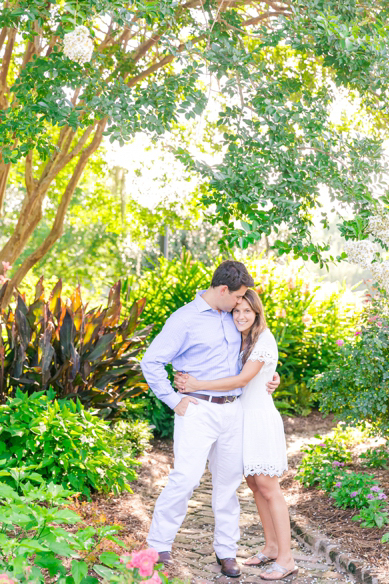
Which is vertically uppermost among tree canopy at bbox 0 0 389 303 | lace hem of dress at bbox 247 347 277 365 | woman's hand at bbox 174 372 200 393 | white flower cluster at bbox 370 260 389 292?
tree canopy at bbox 0 0 389 303

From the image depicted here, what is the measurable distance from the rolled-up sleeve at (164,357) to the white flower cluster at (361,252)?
3.58ft

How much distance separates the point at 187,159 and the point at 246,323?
1067 mm

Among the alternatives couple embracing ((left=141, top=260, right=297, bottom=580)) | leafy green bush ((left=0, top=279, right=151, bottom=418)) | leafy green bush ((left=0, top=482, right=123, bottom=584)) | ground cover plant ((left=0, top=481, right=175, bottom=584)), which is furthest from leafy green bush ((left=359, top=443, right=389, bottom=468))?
leafy green bush ((left=0, top=482, right=123, bottom=584))

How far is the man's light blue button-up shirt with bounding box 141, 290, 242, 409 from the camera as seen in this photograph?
3559 mm

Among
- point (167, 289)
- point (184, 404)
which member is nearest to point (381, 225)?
point (184, 404)

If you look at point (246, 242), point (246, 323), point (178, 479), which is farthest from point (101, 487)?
point (246, 242)

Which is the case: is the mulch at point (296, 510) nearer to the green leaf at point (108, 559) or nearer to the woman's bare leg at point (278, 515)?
the woman's bare leg at point (278, 515)

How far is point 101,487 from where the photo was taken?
4.30 metres

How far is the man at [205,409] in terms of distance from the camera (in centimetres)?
351

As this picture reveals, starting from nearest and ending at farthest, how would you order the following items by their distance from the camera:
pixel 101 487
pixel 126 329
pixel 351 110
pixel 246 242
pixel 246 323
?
pixel 246 242
pixel 246 323
pixel 101 487
pixel 126 329
pixel 351 110

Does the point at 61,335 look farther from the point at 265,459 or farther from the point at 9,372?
the point at 265,459

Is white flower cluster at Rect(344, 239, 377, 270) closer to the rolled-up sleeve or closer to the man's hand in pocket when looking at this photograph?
the rolled-up sleeve

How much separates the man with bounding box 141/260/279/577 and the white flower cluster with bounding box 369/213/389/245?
2.99 ft

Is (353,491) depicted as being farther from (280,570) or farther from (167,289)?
(167,289)
